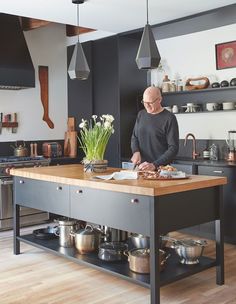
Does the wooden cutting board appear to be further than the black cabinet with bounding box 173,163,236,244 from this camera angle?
Yes

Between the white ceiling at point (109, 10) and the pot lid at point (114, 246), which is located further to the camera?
the white ceiling at point (109, 10)

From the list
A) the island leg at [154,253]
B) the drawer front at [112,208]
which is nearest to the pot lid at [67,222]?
the drawer front at [112,208]

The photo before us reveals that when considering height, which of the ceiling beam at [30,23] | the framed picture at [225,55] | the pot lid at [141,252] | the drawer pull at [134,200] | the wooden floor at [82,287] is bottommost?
the wooden floor at [82,287]

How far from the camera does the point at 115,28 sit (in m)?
5.99

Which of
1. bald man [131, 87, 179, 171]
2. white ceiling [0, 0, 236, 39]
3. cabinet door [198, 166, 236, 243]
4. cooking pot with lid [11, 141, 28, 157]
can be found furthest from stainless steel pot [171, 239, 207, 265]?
cooking pot with lid [11, 141, 28, 157]

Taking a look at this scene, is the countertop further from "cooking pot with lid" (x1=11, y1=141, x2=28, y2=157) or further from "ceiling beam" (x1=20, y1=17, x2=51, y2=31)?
"ceiling beam" (x1=20, y1=17, x2=51, y2=31)

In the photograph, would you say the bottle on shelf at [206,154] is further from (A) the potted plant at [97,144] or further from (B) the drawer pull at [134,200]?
(B) the drawer pull at [134,200]

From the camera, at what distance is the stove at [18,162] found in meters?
5.78

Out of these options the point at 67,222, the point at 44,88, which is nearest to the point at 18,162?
the point at 44,88

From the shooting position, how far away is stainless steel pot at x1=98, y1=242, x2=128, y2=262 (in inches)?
143

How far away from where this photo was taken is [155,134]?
433 centimetres

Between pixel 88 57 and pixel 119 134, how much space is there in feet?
4.55

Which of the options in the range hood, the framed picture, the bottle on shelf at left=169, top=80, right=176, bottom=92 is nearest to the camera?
the framed picture

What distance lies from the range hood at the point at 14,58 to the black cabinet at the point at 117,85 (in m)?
1.00
